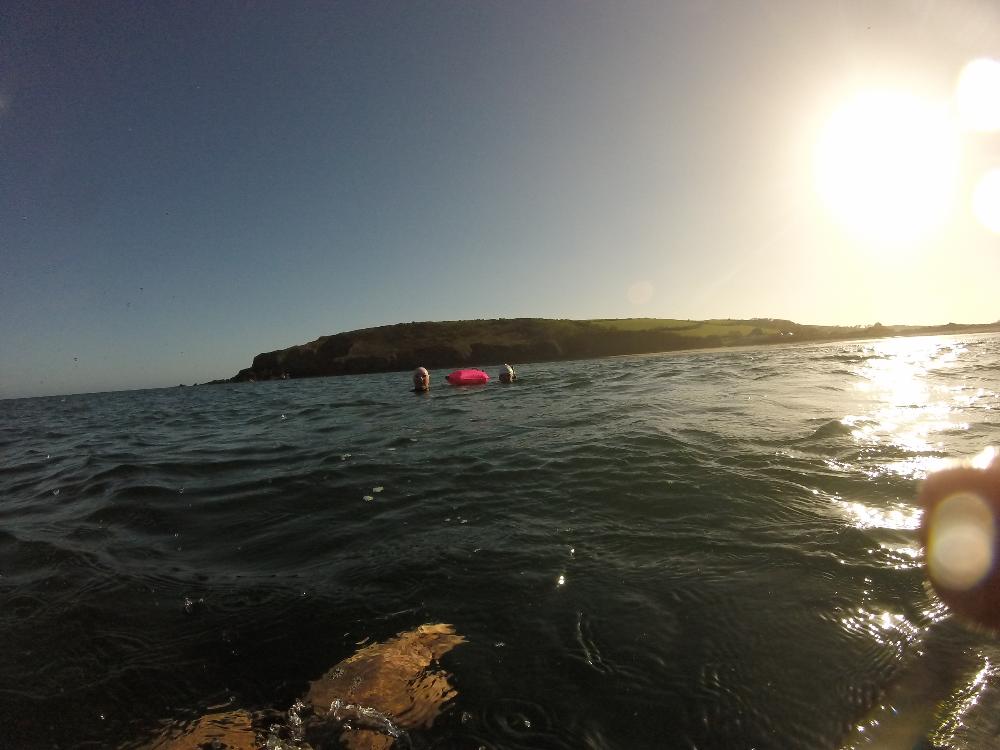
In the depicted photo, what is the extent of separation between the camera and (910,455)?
7891 mm

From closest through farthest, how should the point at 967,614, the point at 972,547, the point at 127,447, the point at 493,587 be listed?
1. the point at 967,614
2. the point at 972,547
3. the point at 493,587
4. the point at 127,447

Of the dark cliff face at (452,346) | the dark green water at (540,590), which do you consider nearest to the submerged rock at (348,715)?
the dark green water at (540,590)

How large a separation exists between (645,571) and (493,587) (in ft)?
4.94

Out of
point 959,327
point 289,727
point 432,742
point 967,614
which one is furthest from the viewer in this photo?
point 959,327

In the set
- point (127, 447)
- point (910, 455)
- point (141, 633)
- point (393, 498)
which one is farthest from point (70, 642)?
point (127, 447)

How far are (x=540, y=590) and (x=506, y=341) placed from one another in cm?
8092

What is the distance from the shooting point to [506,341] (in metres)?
84.9

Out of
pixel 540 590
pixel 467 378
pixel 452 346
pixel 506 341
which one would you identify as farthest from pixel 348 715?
pixel 506 341

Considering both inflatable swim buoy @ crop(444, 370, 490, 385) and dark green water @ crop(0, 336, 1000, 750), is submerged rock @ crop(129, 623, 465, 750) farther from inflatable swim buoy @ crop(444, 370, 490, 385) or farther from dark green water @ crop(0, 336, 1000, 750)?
inflatable swim buoy @ crop(444, 370, 490, 385)

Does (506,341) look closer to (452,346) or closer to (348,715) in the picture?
(452,346)

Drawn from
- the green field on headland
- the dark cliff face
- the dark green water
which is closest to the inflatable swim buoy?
the dark green water

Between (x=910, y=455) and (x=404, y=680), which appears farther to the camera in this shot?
(x=910, y=455)

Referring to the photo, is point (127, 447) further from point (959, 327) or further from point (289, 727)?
point (959, 327)

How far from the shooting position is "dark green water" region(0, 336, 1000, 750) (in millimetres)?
3020
